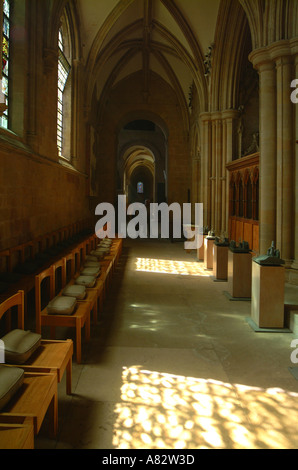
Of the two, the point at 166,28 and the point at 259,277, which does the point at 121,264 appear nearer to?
the point at 259,277

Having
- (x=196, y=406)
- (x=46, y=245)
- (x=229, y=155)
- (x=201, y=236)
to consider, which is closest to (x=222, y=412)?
(x=196, y=406)

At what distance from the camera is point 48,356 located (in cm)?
260

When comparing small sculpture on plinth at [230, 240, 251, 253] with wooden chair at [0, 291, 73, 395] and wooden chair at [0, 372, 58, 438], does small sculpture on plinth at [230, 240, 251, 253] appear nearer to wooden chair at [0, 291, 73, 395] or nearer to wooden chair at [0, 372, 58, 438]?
wooden chair at [0, 291, 73, 395]

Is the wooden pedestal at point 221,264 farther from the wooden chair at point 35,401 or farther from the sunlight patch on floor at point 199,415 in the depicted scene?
the wooden chair at point 35,401

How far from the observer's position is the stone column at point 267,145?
6738mm

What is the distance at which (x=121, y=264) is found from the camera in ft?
30.9

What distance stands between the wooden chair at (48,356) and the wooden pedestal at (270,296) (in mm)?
2576

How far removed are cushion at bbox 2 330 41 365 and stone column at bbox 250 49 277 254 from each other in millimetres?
5267

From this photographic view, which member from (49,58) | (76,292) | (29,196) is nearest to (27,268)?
(29,196)

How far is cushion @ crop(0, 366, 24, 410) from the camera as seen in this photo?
194 cm

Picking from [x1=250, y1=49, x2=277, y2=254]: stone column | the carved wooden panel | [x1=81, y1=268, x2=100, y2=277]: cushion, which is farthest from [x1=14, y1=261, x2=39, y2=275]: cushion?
the carved wooden panel

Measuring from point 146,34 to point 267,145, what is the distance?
35.6ft

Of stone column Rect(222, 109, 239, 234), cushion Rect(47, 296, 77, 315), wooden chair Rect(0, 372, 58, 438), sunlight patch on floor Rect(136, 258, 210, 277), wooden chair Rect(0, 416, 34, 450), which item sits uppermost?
stone column Rect(222, 109, 239, 234)

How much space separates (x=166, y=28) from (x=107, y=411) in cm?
1461
